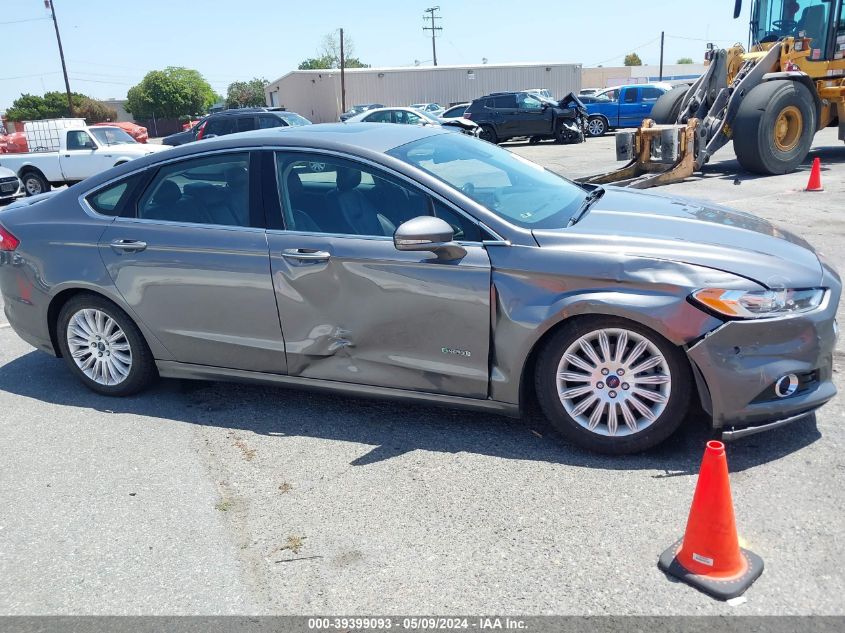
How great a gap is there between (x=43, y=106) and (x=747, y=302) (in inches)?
2943

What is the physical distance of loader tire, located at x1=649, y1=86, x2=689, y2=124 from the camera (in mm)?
14000

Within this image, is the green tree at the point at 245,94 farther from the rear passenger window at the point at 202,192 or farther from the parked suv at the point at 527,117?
the rear passenger window at the point at 202,192

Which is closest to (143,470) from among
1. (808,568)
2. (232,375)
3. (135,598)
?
(232,375)

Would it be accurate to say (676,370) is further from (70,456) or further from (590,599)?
(70,456)

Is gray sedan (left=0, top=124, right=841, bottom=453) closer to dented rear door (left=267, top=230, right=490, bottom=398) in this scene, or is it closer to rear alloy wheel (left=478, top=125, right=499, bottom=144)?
dented rear door (left=267, top=230, right=490, bottom=398)

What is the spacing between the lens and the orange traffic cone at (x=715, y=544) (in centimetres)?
267

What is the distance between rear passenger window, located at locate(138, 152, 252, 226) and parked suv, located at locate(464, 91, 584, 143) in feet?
74.4

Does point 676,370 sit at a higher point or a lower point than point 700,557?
higher

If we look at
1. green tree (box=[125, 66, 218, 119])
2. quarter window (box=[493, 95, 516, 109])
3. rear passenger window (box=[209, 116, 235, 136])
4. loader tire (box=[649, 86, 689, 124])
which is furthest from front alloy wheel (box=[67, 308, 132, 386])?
green tree (box=[125, 66, 218, 119])

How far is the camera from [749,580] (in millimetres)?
2688

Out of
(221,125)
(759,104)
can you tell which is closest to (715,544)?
(759,104)

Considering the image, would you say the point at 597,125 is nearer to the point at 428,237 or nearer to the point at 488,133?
the point at 488,133

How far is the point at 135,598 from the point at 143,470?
1.10 m

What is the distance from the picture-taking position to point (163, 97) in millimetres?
77938
